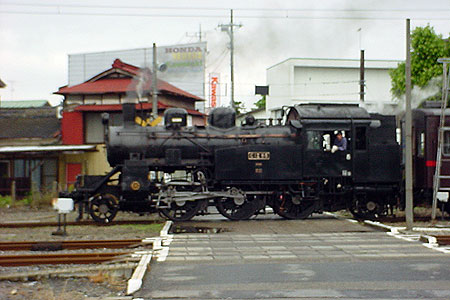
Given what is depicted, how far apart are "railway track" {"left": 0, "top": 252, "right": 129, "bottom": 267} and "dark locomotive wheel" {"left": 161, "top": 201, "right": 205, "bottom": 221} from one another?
583cm

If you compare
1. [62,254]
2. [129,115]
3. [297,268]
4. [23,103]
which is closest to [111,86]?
[129,115]

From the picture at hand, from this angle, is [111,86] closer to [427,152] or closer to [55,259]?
[427,152]

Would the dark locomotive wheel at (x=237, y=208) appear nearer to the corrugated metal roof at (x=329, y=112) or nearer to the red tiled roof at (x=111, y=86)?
the corrugated metal roof at (x=329, y=112)

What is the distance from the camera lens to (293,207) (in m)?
16.7

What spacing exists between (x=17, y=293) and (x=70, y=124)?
22.7 metres

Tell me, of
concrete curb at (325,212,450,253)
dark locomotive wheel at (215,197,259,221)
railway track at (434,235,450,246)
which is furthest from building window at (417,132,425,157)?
railway track at (434,235,450,246)

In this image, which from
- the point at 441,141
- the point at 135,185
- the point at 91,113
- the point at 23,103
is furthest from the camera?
the point at 23,103

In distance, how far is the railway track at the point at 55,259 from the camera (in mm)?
9461

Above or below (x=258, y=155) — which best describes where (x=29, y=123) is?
above

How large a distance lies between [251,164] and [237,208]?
1.36 meters

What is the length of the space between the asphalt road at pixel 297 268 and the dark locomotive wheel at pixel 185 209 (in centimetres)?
258

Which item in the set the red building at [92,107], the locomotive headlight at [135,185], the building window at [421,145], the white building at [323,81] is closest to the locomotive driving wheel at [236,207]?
the locomotive headlight at [135,185]

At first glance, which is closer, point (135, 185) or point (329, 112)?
point (135, 185)

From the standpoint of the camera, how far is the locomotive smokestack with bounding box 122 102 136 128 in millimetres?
16266
